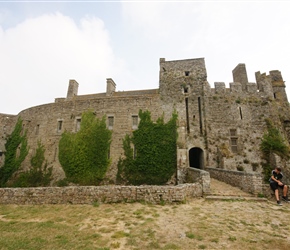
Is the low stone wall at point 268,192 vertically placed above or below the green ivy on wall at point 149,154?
below

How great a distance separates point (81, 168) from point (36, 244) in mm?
12348

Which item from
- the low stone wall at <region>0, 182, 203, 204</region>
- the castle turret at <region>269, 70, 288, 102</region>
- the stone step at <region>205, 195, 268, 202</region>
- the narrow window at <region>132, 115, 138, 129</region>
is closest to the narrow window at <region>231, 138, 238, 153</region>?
the castle turret at <region>269, 70, 288, 102</region>

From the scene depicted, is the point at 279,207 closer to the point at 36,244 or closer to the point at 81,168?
the point at 36,244

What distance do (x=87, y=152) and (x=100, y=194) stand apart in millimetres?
8713

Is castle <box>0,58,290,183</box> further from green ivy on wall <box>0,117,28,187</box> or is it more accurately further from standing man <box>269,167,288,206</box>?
standing man <box>269,167,288,206</box>

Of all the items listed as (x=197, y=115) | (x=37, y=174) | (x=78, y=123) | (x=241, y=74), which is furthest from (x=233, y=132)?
(x=37, y=174)

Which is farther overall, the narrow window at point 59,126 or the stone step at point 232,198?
the narrow window at point 59,126

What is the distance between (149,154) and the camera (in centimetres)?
1625

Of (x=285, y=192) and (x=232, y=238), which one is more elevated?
(x=285, y=192)

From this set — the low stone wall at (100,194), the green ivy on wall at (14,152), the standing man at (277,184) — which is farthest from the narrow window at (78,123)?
the standing man at (277,184)

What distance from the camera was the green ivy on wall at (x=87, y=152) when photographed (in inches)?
664

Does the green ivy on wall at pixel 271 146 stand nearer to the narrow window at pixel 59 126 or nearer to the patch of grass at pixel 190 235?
the patch of grass at pixel 190 235

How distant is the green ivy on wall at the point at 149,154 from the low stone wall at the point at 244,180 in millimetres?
4468

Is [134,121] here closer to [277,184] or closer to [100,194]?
[100,194]
